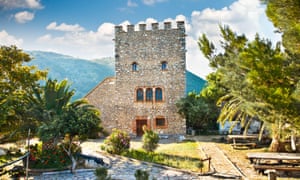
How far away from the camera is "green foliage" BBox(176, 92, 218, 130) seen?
18672 millimetres

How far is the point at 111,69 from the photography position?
54.5 meters

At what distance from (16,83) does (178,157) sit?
24.9ft

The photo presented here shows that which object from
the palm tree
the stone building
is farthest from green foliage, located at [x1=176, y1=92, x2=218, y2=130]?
the palm tree

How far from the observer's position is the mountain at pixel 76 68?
4900 cm

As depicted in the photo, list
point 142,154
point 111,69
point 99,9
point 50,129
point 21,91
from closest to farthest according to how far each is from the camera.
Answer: point 50,129
point 21,91
point 142,154
point 99,9
point 111,69

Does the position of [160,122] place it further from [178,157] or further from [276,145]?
[276,145]

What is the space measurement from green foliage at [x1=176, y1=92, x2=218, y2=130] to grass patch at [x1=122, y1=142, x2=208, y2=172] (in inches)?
186

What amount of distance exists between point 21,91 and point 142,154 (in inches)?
235

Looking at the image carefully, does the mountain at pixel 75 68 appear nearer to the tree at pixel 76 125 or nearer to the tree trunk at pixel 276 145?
the tree at pixel 76 125

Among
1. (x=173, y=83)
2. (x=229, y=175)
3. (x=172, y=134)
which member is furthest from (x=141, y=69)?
(x=229, y=175)

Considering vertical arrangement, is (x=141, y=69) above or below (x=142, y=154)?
above

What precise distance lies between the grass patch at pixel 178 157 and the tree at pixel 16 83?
16.1 ft

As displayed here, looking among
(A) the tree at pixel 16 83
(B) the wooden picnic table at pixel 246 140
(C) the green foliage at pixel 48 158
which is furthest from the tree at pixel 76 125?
(B) the wooden picnic table at pixel 246 140

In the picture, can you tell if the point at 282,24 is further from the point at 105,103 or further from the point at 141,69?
the point at 105,103
